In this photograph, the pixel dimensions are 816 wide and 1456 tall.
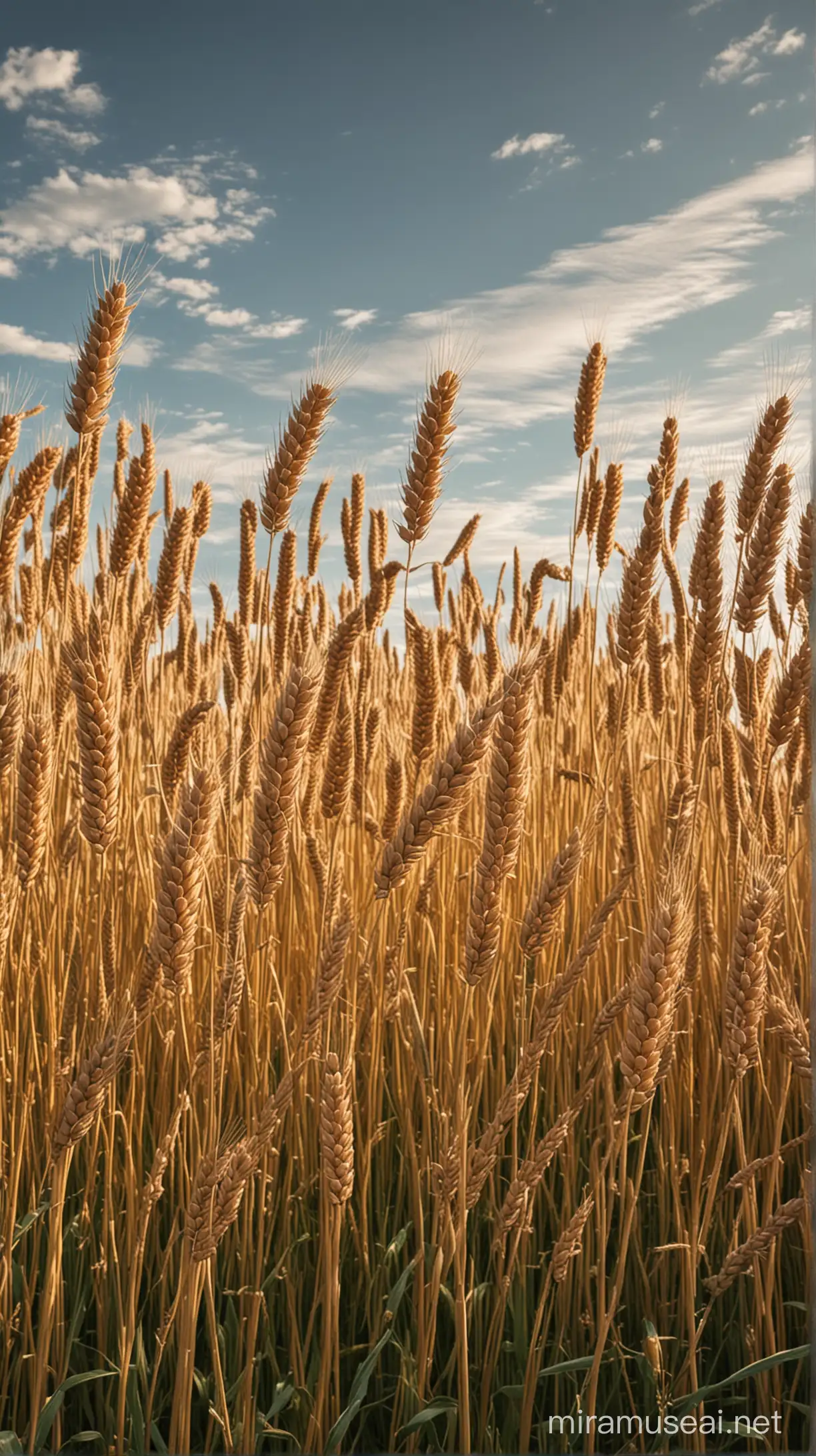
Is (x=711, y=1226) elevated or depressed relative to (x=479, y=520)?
depressed

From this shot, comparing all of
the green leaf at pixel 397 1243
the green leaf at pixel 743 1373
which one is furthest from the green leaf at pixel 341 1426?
the green leaf at pixel 743 1373

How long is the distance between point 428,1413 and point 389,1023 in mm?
1085

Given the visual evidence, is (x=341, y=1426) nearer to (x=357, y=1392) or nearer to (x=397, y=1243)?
(x=357, y=1392)

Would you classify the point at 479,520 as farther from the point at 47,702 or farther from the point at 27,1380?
the point at 27,1380

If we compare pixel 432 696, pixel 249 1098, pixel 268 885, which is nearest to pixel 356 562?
pixel 432 696

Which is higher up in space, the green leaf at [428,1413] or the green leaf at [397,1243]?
the green leaf at [397,1243]

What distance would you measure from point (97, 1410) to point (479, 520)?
3003 millimetres

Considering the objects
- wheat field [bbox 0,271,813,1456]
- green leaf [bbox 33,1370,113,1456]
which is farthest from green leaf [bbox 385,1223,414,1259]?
green leaf [bbox 33,1370,113,1456]

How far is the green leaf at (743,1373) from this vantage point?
4.31ft

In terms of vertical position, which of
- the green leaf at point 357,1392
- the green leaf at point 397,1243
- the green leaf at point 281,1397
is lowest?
the green leaf at point 281,1397

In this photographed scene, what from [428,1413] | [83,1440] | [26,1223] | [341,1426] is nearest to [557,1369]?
[428,1413]

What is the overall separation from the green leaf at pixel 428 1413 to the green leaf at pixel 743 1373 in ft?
1.04

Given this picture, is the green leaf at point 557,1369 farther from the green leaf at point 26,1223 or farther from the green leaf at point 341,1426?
the green leaf at point 26,1223

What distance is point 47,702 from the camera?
196cm
